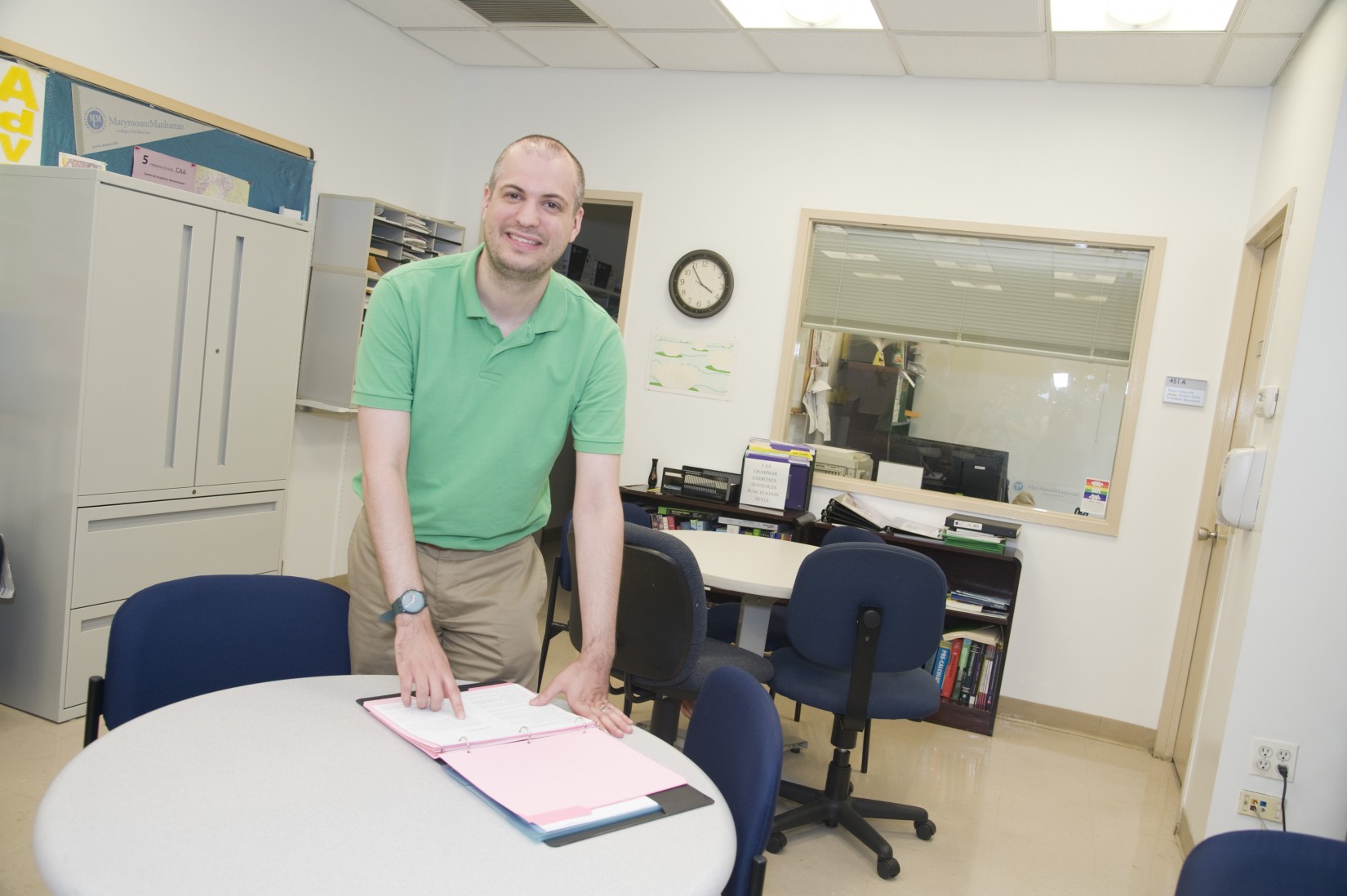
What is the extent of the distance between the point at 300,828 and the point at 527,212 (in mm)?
1007

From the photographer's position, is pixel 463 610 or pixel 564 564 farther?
pixel 564 564

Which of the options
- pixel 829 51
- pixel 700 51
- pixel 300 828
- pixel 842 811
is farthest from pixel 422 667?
pixel 700 51

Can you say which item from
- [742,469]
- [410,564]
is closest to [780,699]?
Result: [742,469]

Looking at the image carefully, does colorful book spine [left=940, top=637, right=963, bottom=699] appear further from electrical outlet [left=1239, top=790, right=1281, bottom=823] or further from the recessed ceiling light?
the recessed ceiling light

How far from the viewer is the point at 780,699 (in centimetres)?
449

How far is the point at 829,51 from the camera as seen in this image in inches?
176

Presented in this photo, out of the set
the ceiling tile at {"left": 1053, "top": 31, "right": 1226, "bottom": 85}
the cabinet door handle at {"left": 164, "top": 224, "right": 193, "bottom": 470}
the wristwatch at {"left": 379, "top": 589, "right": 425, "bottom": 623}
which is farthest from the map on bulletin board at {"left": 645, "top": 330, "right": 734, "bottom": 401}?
the wristwatch at {"left": 379, "top": 589, "right": 425, "bottom": 623}

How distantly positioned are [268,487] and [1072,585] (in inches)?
142

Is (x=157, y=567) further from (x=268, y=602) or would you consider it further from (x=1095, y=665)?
(x=1095, y=665)

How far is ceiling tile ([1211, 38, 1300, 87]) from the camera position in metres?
3.67

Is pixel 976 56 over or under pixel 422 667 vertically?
over

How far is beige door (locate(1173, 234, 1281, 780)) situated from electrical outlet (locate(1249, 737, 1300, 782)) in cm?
108

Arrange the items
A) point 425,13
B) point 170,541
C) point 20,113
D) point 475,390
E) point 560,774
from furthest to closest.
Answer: point 425,13, point 170,541, point 20,113, point 475,390, point 560,774

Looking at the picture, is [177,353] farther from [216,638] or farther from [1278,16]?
[1278,16]
